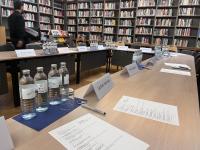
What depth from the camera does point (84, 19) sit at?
24.2 ft

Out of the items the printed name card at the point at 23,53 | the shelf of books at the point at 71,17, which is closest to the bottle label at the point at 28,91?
the printed name card at the point at 23,53

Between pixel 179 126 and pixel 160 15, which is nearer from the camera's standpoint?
pixel 179 126

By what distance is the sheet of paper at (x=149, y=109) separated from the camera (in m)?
0.81

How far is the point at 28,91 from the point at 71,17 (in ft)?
24.5

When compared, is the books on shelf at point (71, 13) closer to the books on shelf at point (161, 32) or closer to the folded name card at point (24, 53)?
the books on shelf at point (161, 32)

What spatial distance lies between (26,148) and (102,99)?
1.68ft

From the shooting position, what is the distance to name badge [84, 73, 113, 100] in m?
0.95

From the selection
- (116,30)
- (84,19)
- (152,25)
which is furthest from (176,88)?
(84,19)

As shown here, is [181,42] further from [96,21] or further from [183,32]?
[96,21]

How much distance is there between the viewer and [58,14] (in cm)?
744

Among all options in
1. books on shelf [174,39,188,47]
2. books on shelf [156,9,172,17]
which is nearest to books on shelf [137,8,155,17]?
books on shelf [156,9,172,17]

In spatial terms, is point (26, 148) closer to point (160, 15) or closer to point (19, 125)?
point (19, 125)

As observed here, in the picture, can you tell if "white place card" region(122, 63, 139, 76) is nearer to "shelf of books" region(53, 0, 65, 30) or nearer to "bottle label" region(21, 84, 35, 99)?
"bottle label" region(21, 84, 35, 99)

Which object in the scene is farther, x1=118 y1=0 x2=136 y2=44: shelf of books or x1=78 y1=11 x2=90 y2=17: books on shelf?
x1=78 y1=11 x2=90 y2=17: books on shelf
